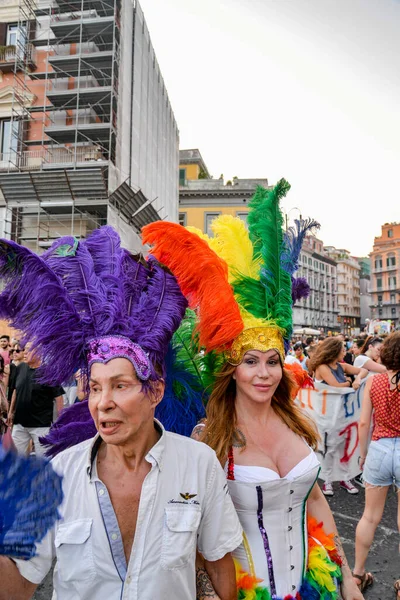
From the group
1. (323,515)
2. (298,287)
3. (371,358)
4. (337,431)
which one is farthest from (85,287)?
(371,358)

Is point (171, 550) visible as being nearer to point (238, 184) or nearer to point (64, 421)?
point (64, 421)

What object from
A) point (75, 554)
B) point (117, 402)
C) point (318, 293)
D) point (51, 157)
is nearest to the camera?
point (75, 554)

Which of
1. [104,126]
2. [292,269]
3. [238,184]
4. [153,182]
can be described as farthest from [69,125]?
[292,269]

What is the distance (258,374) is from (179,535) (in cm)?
82

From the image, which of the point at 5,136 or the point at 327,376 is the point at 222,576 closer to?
the point at 327,376

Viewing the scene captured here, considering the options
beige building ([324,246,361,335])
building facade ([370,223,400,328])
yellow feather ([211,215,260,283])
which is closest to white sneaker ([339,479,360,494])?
yellow feather ([211,215,260,283])

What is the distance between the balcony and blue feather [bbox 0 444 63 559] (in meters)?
23.7

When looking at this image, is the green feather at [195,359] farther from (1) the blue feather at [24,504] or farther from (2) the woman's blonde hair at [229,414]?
(1) the blue feather at [24,504]

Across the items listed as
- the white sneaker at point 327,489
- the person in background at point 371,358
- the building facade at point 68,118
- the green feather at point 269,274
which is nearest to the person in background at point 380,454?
the green feather at point 269,274

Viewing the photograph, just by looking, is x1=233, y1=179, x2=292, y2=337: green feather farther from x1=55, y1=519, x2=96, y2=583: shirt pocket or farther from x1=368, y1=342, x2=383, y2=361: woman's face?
x1=368, y1=342, x2=383, y2=361: woman's face

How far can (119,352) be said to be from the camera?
1.49 m

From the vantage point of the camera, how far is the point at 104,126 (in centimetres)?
1877

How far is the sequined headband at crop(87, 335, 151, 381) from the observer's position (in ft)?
4.83

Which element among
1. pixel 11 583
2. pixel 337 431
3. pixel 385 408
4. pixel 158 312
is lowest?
pixel 337 431
